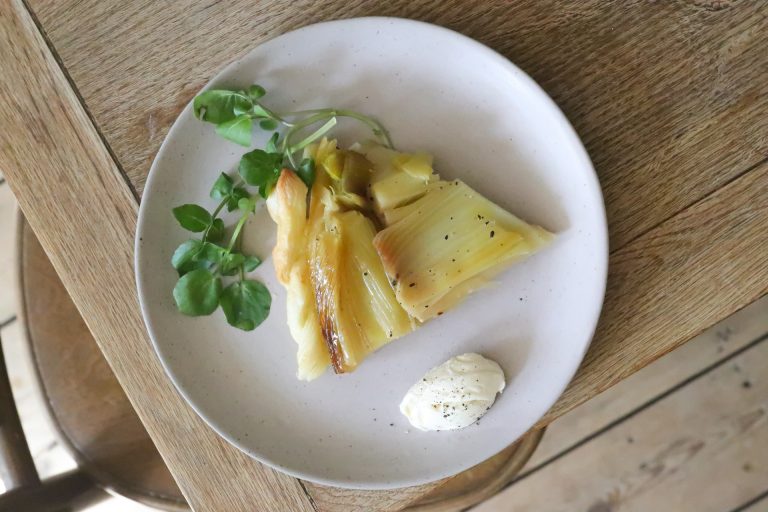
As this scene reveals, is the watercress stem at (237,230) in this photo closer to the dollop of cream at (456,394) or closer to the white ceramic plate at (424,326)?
the white ceramic plate at (424,326)

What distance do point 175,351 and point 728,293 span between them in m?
0.76

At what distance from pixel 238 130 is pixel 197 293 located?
22cm

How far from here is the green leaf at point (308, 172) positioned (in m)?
0.92

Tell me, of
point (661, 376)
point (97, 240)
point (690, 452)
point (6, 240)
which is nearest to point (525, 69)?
point (97, 240)

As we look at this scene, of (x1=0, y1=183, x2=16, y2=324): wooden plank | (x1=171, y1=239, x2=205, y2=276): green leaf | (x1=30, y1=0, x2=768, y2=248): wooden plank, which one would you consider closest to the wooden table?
(x1=30, y1=0, x2=768, y2=248): wooden plank

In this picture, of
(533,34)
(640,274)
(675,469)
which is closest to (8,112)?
(533,34)

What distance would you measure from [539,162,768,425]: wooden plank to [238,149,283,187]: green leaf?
476mm

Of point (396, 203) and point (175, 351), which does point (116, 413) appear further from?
point (396, 203)

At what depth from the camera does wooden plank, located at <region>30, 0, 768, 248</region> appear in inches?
37.3

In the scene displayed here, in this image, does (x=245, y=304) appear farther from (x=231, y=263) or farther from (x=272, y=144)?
(x=272, y=144)

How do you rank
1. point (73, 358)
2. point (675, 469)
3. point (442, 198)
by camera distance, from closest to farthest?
point (442, 198) → point (73, 358) → point (675, 469)

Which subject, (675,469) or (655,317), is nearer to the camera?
(655,317)

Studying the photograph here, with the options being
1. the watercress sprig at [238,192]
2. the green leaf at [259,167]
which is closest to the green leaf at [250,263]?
the watercress sprig at [238,192]

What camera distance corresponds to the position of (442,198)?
921 mm
